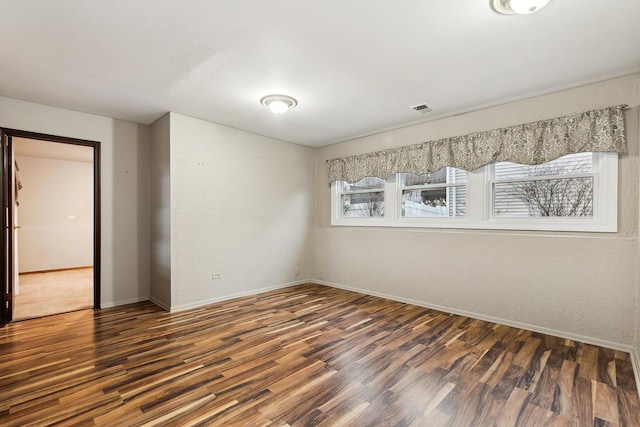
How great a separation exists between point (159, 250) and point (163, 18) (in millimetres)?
3026

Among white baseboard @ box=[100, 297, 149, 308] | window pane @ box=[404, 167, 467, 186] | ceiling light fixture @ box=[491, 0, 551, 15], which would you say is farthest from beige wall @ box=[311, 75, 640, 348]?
white baseboard @ box=[100, 297, 149, 308]

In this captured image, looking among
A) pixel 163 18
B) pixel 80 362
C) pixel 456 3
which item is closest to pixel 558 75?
pixel 456 3

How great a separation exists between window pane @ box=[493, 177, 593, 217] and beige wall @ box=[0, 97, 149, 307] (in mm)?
4777

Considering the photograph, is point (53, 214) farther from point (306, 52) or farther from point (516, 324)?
point (516, 324)

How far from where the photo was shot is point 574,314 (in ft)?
9.95

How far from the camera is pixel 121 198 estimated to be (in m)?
4.24

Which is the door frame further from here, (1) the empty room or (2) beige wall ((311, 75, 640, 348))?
(2) beige wall ((311, 75, 640, 348))

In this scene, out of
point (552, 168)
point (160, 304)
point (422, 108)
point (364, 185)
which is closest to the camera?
point (552, 168)

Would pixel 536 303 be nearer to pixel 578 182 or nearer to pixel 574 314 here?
pixel 574 314

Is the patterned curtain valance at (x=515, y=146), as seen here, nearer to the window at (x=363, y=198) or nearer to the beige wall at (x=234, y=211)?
the window at (x=363, y=198)

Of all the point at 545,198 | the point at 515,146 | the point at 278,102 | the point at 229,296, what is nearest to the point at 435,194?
the point at 515,146

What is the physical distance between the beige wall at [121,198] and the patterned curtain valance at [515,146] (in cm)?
A: 344

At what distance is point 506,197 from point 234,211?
3.63m

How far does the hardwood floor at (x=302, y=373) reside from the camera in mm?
1899
